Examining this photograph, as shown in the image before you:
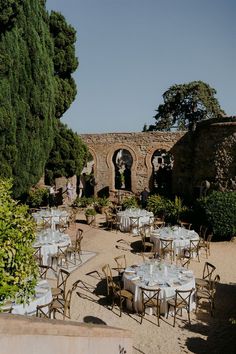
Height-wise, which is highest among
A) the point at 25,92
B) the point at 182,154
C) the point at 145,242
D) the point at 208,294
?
the point at 25,92

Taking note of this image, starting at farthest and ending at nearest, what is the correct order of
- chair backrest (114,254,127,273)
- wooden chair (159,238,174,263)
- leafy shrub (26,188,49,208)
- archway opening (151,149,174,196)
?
1. archway opening (151,149,174,196)
2. leafy shrub (26,188,49,208)
3. wooden chair (159,238,174,263)
4. chair backrest (114,254,127,273)

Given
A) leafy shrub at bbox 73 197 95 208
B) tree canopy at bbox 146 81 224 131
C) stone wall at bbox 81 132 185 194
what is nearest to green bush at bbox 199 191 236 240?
stone wall at bbox 81 132 185 194

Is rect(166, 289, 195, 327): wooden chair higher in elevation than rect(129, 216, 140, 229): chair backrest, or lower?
lower

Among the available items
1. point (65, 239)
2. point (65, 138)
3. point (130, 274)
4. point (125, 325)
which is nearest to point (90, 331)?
point (125, 325)

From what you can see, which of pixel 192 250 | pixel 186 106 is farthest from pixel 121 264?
pixel 186 106

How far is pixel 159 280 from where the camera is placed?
823 cm

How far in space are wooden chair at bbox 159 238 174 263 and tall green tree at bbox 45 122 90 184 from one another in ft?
27.9

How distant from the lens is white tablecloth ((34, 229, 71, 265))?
36.4ft

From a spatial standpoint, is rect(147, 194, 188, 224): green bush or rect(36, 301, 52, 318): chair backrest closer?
rect(36, 301, 52, 318): chair backrest

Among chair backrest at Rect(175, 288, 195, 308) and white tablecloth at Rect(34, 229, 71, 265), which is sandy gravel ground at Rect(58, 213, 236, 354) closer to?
chair backrest at Rect(175, 288, 195, 308)

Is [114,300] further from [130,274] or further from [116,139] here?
[116,139]

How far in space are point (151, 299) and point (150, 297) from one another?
0.08m

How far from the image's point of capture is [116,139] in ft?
73.8

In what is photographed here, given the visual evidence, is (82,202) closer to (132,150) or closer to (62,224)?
(132,150)
